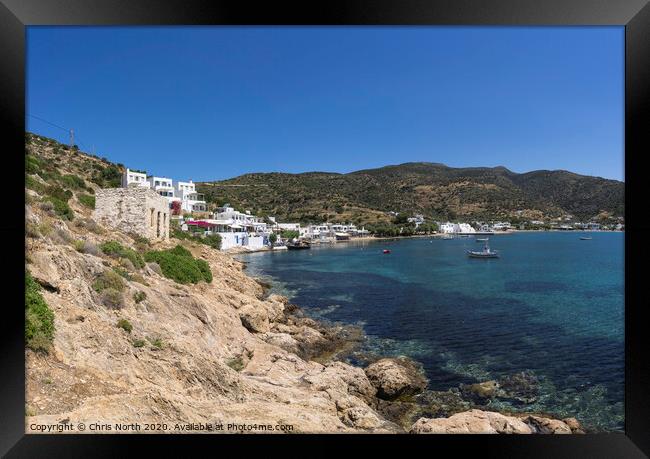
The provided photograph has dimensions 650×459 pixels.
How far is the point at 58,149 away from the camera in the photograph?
1645cm

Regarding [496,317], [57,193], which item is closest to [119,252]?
[57,193]

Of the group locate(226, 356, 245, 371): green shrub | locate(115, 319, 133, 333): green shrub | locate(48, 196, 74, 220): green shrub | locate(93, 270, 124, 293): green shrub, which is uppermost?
locate(48, 196, 74, 220): green shrub

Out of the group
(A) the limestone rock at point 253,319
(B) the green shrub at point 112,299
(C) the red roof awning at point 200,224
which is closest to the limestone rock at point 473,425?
(B) the green shrub at point 112,299

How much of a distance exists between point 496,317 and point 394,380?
275 inches

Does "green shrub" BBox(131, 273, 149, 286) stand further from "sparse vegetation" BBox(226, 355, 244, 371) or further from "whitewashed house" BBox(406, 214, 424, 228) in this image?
"whitewashed house" BBox(406, 214, 424, 228)

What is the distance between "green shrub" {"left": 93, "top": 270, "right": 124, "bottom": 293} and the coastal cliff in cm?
2

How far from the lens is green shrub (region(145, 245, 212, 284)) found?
→ 301 inches

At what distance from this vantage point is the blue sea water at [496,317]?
698cm

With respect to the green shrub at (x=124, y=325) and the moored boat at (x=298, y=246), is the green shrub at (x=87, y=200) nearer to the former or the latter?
the green shrub at (x=124, y=325)

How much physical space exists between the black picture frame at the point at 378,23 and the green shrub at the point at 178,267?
16.5 feet

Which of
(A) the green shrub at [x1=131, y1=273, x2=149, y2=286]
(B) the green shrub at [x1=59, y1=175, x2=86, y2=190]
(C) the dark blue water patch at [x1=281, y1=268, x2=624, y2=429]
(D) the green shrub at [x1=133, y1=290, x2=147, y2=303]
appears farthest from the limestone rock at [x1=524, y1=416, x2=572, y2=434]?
(B) the green shrub at [x1=59, y1=175, x2=86, y2=190]
